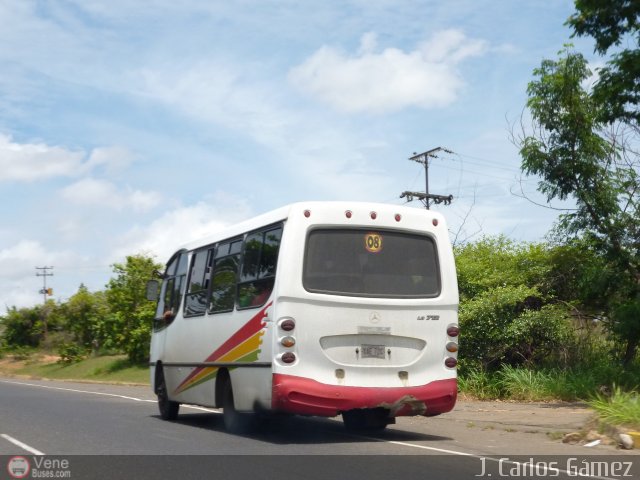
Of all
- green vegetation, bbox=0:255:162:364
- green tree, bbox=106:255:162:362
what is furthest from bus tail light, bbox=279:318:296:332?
green tree, bbox=106:255:162:362

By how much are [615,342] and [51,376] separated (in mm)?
41571

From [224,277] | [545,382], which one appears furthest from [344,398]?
[545,382]

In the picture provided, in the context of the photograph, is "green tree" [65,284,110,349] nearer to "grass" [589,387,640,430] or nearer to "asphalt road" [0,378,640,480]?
"asphalt road" [0,378,640,480]

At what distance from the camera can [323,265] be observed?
11664mm

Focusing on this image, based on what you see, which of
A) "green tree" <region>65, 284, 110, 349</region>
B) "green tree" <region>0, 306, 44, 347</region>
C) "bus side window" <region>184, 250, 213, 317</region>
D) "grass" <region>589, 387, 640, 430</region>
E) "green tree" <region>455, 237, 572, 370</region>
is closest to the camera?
"grass" <region>589, 387, 640, 430</region>

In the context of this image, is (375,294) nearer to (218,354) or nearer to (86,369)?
(218,354)

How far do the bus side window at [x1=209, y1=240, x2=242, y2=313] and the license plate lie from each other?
2263mm

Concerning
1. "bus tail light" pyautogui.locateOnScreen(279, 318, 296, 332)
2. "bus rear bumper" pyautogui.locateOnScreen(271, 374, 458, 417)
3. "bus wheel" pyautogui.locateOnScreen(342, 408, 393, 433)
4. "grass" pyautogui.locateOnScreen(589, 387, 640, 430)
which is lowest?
"bus wheel" pyautogui.locateOnScreen(342, 408, 393, 433)

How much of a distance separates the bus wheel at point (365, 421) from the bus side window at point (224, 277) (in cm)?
233

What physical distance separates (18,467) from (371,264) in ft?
16.1

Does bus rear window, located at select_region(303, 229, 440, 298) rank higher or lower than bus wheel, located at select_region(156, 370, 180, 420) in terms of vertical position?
higher

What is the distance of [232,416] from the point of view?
1298 centimetres

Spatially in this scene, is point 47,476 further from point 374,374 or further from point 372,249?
point 372,249

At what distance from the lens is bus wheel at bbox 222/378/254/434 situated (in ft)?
42.4
